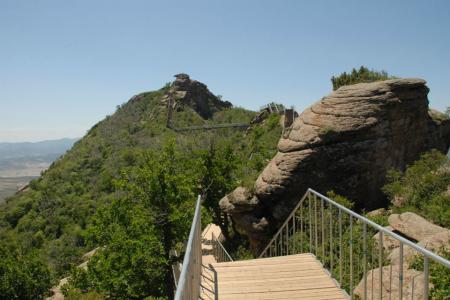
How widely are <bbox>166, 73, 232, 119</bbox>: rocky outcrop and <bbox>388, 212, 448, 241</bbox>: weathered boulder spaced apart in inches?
2548

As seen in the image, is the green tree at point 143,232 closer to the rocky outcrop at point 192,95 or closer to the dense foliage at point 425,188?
the dense foliage at point 425,188

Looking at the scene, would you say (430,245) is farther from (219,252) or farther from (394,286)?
(219,252)

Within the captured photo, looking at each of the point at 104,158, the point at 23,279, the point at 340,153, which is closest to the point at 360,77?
the point at 340,153

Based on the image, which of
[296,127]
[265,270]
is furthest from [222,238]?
[265,270]

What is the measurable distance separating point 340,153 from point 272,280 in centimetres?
804

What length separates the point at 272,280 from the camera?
5445 mm

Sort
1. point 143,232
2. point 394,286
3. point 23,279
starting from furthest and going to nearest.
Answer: point 23,279
point 143,232
point 394,286

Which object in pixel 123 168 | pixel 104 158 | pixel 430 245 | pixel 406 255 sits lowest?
pixel 104 158

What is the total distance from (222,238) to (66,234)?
33539 mm

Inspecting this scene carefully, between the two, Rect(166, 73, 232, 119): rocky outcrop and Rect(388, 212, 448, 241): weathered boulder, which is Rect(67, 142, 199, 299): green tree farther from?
Rect(166, 73, 232, 119): rocky outcrop

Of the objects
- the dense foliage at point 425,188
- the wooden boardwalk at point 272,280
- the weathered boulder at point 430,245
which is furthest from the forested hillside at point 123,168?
the wooden boardwalk at point 272,280

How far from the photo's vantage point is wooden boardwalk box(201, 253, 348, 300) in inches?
196

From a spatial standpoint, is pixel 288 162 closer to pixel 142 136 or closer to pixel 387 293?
pixel 387 293

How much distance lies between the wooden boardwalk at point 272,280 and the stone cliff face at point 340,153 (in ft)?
20.9
